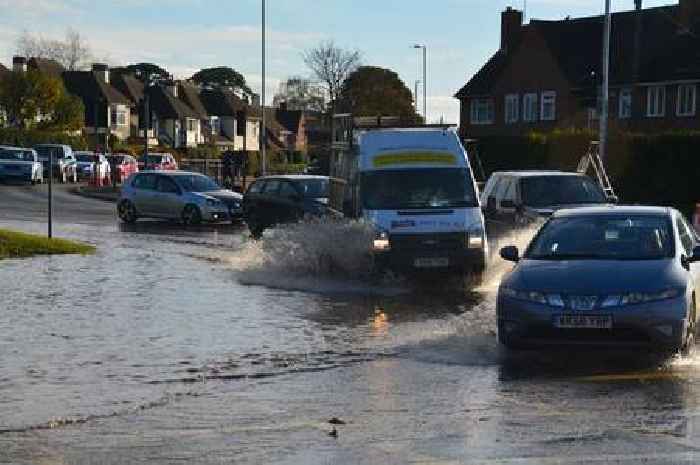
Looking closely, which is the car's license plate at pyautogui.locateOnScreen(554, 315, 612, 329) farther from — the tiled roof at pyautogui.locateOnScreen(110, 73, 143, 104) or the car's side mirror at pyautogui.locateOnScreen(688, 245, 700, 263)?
the tiled roof at pyautogui.locateOnScreen(110, 73, 143, 104)

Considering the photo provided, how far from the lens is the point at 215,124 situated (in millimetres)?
132500

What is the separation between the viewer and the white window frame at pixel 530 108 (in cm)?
6775

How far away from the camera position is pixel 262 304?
54.1ft

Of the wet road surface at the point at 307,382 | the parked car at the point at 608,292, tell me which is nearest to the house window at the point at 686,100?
the wet road surface at the point at 307,382

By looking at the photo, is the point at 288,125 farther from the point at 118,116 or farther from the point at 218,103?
the point at 118,116

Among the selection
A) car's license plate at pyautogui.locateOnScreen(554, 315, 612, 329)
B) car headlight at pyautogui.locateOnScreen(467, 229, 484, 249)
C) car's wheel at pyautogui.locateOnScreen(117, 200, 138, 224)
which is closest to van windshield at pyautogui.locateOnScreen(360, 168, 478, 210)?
car headlight at pyautogui.locateOnScreen(467, 229, 484, 249)

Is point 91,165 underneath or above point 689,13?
underneath

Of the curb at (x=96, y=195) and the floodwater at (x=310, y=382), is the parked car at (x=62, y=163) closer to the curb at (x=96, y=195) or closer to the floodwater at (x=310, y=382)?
the curb at (x=96, y=195)

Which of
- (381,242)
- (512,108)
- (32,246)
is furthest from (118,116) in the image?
(381,242)

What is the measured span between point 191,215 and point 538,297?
78.0 feet

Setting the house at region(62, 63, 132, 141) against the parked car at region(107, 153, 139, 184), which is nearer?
the parked car at region(107, 153, 139, 184)

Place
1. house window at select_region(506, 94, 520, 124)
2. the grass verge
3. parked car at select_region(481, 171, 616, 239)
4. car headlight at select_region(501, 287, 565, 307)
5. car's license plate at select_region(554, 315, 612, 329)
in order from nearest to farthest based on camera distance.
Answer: car's license plate at select_region(554, 315, 612, 329) → car headlight at select_region(501, 287, 565, 307) → parked car at select_region(481, 171, 616, 239) → the grass verge → house window at select_region(506, 94, 520, 124)

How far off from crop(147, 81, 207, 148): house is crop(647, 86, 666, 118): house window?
209ft

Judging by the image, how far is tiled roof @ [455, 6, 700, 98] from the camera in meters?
58.8
